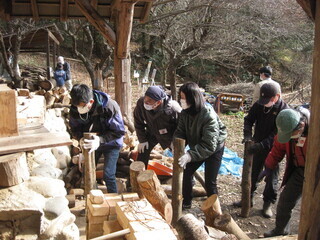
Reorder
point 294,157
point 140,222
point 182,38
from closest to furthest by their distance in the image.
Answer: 1. point 140,222
2. point 294,157
3. point 182,38

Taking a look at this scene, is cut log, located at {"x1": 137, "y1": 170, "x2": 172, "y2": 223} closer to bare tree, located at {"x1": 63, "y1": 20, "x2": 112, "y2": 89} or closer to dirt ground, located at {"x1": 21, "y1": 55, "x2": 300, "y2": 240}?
dirt ground, located at {"x1": 21, "y1": 55, "x2": 300, "y2": 240}

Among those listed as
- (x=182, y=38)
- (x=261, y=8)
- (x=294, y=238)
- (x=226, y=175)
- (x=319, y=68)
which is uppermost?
(x=261, y=8)

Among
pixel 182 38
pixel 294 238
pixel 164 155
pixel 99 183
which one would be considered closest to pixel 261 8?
pixel 182 38

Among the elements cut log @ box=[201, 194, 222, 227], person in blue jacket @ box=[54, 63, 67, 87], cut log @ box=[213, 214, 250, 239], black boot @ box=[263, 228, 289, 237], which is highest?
person in blue jacket @ box=[54, 63, 67, 87]

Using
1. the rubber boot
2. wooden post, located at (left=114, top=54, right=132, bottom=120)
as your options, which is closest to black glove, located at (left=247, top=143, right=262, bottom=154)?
the rubber boot

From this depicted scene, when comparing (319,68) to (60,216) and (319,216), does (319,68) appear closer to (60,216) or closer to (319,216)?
(319,216)

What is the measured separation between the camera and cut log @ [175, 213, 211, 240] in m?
3.01

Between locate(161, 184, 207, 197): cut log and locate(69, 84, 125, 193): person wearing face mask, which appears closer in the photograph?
locate(69, 84, 125, 193): person wearing face mask

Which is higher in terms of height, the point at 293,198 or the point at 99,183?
the point at 293,198

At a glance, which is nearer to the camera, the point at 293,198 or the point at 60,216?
the point at 60,216

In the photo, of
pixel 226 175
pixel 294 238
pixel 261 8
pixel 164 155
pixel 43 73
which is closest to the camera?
pixel 294 238

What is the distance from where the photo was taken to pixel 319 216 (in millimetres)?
1811

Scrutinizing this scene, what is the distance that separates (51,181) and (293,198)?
2650 mm

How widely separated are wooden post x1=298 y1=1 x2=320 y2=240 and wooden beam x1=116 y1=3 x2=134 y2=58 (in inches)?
188
